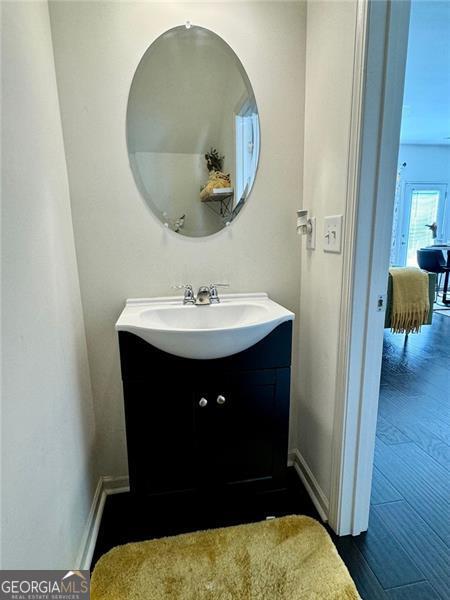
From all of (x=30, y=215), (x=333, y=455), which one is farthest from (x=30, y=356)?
(x=333, y=455)

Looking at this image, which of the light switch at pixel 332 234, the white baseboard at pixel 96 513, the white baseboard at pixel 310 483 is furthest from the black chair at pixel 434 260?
the white baseboard at pixel 96 513

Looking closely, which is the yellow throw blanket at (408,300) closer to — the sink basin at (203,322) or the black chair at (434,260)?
the sink basin at (203,322)

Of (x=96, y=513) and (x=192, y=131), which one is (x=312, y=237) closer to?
(x=192, y=131)

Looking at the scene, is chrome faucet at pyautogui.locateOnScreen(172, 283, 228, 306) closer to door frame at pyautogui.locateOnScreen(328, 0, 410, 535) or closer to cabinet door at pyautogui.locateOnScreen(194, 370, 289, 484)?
cabinet door at pyautogui.locateOnScreen(194, 370, 289, 484)

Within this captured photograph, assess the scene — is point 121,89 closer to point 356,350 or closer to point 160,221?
point 160,221

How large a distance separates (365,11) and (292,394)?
1.47 metres

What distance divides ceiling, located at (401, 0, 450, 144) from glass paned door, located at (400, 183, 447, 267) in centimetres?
102

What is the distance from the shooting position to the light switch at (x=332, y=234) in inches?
43.7

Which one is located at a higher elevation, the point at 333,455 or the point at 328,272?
the point at 328,272

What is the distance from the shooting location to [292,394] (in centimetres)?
162

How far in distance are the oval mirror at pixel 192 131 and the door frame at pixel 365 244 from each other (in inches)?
20.0

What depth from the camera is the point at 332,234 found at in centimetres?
116

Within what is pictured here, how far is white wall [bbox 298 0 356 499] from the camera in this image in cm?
107

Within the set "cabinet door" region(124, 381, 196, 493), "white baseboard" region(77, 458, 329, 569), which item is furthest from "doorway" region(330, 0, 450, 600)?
"cabinet door" region(124, 381, 196, 493)
